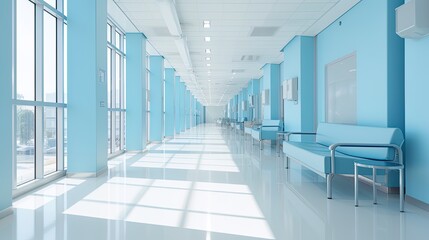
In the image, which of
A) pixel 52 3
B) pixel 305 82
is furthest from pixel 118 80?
pixel 305 82

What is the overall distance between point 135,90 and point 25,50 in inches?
166

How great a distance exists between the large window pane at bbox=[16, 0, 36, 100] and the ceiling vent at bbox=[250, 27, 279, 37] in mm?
5151

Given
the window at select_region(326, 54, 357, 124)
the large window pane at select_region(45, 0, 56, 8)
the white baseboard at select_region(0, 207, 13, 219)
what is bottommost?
the white baseboard at select_region(0, 207, 13, 219)

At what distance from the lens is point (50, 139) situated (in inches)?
211

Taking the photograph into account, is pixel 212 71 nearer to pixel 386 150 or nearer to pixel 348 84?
pixel 348 84

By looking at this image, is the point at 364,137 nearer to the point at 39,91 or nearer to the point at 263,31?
the point at 263,31

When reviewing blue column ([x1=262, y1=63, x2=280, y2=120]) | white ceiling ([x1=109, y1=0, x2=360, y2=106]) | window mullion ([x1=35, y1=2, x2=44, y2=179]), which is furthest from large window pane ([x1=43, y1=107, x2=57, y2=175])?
blue column ([x1=262, y1=63, x2=280, y2=120])

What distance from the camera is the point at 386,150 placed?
13.3 ft

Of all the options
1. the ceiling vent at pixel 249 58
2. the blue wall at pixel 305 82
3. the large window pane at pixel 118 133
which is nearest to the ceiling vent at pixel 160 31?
the large window pane at pixel 118 133

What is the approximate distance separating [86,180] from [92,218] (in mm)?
2134

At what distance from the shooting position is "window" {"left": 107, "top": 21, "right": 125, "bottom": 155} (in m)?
7.99

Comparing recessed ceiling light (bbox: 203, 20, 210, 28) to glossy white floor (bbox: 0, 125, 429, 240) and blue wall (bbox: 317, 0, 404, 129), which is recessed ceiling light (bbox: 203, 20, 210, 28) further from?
glossy white floor (bbox: 0, 125, 429, 240)

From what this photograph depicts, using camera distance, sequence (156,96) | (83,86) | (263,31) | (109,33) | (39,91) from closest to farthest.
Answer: (39,91)
(83,86)
(109,33)
(263,31)
(156,96)

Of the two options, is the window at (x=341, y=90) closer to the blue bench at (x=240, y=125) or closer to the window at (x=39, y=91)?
the window at (x=39, y=91)
